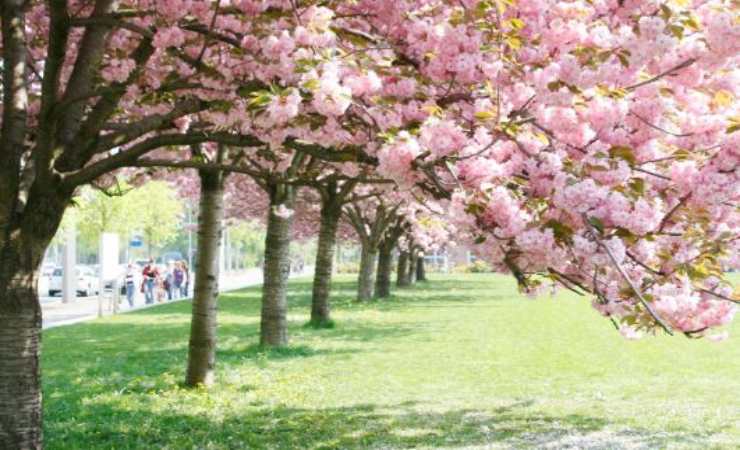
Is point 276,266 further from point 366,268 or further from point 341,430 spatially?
point 366,268

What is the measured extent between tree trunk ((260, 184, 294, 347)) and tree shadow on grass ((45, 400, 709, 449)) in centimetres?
579

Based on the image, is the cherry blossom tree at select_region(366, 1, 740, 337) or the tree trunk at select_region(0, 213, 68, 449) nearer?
the cherry blossom tree at select_region(366, 1, 740, 337)

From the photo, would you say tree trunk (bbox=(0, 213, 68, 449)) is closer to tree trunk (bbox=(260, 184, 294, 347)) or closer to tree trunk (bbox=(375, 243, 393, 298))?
tree trunk (bbox=(260, 184, 294, 347))

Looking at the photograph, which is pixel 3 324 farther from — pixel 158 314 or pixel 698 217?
pixel 158 314

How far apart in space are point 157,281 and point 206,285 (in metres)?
26.7

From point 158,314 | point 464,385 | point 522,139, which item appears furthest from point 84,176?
point 158,314

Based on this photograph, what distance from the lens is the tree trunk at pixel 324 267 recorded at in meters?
23.0

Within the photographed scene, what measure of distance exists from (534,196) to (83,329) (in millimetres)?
20379

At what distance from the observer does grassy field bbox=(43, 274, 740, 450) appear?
9508mm

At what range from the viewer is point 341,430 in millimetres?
9812

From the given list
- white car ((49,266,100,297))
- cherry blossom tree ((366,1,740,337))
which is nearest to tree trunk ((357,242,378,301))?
white car ((49,266,100,297))

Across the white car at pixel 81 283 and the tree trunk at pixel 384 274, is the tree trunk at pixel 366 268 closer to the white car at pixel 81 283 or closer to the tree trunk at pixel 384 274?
the tree trunk at pixel 384 274

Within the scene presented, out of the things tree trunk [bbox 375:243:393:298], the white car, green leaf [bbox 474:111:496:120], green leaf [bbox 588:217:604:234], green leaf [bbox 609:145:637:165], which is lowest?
the white car

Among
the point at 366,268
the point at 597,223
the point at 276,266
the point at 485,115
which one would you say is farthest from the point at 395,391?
the point at 366,268
